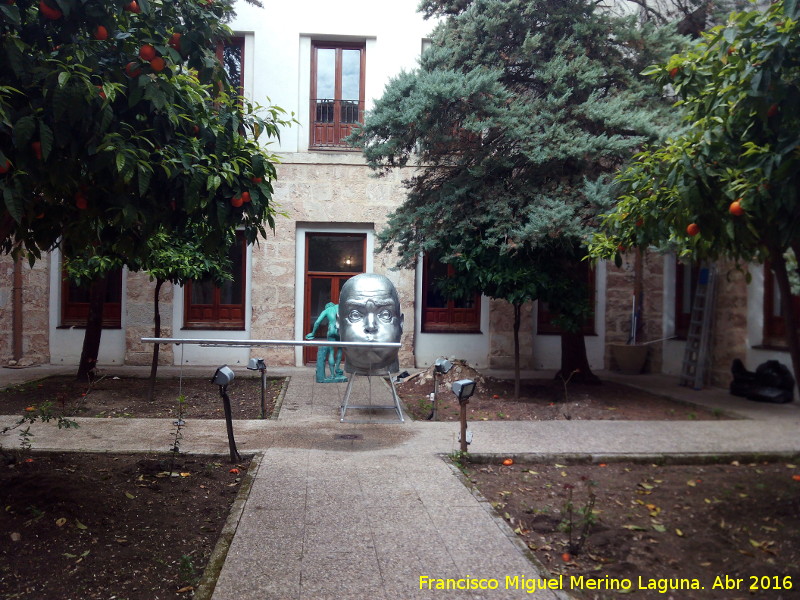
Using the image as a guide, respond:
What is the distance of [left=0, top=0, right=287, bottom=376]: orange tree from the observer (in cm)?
367

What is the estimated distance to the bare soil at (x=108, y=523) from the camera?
12.5 ft

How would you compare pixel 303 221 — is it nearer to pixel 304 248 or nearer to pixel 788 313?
pixel 304 248

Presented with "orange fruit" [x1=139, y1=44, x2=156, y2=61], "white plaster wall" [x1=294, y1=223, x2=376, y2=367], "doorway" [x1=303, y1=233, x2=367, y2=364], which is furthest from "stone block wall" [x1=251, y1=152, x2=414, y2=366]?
"orange fruit" [x1=139, y1=44, x2=156, y2=61]

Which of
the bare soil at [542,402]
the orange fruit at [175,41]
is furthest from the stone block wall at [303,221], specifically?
the orange fruit at [175,41]

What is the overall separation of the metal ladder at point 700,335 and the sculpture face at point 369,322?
6685mm

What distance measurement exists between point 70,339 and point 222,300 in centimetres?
348

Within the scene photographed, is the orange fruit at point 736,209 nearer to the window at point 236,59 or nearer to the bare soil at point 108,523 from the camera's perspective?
the bare soil at point 108,523

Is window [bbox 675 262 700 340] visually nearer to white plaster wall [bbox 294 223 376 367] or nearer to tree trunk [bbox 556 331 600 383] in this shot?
tree trunk [bbox 556 331 600 383]

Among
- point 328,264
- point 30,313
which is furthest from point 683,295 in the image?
point 30,313

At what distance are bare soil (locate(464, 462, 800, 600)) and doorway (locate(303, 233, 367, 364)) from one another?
9.25 meters

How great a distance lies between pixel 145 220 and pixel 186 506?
236 centimetres

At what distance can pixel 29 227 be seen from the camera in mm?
4879

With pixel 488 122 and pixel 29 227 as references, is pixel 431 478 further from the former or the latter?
pixel 488 122

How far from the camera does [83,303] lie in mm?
15367
